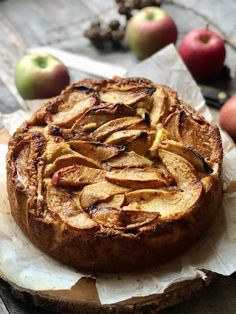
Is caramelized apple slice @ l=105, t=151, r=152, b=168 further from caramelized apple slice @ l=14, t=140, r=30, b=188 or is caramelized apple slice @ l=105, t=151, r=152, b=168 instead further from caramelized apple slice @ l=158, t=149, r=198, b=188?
caramelized apple slice @ l=14, t=140, r=30, b=188

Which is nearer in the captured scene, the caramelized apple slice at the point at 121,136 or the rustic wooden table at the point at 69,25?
the caramelized apple slice at the point at 121,136

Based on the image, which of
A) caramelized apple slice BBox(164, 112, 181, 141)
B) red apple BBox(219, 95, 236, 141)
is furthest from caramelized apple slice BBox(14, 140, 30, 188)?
red apple BBox(219, 95, 236, 141)

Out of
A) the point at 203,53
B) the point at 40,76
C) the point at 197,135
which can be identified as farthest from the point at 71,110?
the point at 203,53

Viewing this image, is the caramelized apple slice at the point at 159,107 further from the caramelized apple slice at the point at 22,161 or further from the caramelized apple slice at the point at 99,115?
the caramelized apple slice at the point at 22,161

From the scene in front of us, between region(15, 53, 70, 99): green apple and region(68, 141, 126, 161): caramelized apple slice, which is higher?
region(68, 141, 126, 161): caramelized apple slice

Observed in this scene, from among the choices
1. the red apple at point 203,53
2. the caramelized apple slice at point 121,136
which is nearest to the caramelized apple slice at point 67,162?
the caramelized apple slice at point 121,136

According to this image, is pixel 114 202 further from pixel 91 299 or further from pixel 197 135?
pixel 197 135

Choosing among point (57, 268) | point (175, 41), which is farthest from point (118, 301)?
point (175, 41)
